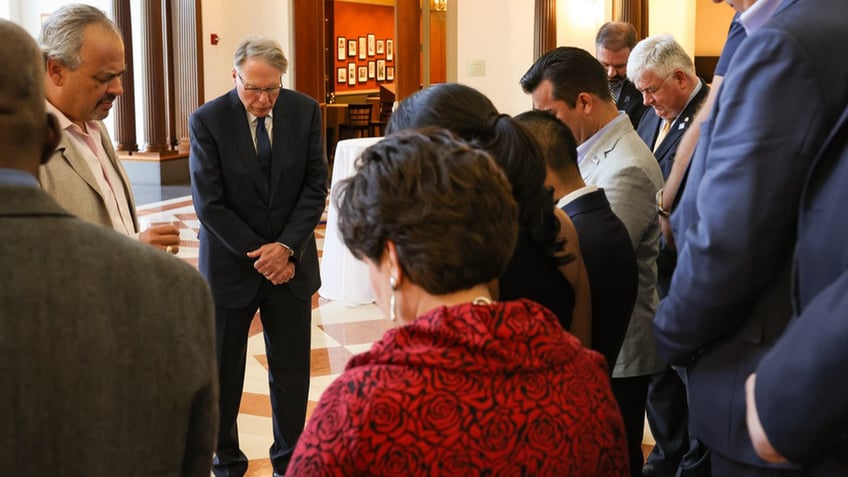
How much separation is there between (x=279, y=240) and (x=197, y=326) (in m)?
2.16

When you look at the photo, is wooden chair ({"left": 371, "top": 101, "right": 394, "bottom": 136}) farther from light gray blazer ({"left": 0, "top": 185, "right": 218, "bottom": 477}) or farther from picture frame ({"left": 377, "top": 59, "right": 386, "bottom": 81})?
light gray blazer ({"left": 0, "top": 185, "right": 218, "bottom": 477})

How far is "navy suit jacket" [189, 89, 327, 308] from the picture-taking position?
134 inches

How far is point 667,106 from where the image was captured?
161 inches

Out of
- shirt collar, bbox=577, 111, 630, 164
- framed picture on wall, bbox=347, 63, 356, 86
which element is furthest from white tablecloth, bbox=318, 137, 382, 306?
framed picture on wall, bbox=347, 63, 356, 86

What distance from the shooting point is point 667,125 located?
428cm

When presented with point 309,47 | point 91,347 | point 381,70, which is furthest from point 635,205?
point 381,70

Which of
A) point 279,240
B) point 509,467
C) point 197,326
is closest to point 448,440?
Answer: point 509,467

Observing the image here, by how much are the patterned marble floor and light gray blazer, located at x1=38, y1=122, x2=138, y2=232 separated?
4.40ft

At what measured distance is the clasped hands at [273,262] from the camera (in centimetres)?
338

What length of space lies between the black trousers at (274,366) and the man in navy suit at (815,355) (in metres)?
2.32

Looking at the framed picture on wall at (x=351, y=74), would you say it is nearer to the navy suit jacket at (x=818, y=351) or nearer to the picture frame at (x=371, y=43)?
the picture frame at (x=371, y=43)

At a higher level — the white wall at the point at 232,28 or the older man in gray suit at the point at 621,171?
the white wall at the point at 232,28

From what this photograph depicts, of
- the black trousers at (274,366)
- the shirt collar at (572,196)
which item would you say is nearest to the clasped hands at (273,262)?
the black trousers at (274,366)

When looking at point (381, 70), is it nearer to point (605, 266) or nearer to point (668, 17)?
point (668, 17)
